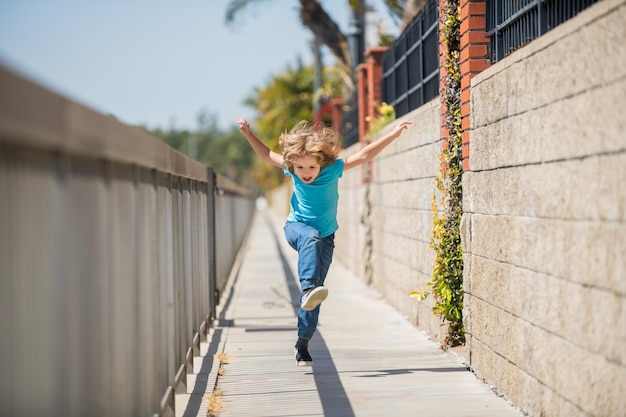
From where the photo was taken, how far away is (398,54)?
37.9 feet

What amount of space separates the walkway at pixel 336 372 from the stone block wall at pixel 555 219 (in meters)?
0.40

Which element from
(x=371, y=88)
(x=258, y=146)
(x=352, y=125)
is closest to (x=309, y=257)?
(x=258, y=146)

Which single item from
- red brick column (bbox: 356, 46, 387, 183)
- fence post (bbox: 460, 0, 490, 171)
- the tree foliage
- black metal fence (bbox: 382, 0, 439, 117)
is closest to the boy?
fence post (bbox: 460, 0, 490, 171)

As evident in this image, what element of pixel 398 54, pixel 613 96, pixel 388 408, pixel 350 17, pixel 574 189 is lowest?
pixel 388 408

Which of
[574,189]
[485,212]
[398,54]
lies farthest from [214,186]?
[574,189]

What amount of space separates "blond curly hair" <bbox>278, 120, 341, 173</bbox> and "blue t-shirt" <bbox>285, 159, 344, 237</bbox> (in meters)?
0.08

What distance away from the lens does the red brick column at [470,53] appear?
21.9 ft

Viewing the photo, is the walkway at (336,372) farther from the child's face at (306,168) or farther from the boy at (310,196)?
the child's face at (306,168)

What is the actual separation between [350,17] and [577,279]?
14848mm

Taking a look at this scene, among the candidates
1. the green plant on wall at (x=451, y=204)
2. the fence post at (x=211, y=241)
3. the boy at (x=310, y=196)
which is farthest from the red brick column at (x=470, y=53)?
the fence post at (x=211, y=241)

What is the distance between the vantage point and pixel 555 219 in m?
4.48

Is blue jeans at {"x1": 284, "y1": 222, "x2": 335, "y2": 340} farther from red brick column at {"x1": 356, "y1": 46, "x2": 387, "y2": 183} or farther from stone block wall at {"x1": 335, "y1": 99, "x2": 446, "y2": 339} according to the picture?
red brick column at {"x1": 356, "y1": 46, "x2": 387, "y2": 183}

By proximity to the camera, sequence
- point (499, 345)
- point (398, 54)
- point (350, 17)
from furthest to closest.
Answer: point (350, 17) → point (398, 54) → point (499, 345)

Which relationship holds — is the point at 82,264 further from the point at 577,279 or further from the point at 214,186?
the point at 214,186
